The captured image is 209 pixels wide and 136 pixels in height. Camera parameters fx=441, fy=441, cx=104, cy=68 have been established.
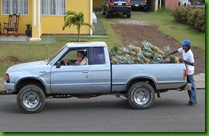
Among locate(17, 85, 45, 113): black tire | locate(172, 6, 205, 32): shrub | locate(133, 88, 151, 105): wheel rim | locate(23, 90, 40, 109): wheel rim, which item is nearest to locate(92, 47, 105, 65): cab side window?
locate(133, 88, 151, 105): wheel rim

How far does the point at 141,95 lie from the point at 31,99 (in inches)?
103

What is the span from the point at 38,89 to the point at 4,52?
9.28 m

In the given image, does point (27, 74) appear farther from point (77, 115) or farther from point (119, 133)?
point (119, 133)

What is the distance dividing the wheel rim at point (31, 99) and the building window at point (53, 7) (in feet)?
46.3

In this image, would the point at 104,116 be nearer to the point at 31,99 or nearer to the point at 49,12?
the point at 31,99

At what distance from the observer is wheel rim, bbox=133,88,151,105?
10.5 metres

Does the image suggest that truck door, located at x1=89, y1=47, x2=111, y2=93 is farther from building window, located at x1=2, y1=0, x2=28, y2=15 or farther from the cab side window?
building window, located at x1=2, y1=0, x2=28, y2=15

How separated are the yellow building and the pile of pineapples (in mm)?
12482

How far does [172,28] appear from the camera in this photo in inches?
1083

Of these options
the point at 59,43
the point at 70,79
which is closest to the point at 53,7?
the point at 59,43

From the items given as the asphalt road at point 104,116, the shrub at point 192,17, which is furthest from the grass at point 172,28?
the asphalt road at point 104,116

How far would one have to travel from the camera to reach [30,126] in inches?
353

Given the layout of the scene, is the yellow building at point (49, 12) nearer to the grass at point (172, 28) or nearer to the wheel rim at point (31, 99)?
the grass at point (172, 28)

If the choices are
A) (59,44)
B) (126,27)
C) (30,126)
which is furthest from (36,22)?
(30,126)
